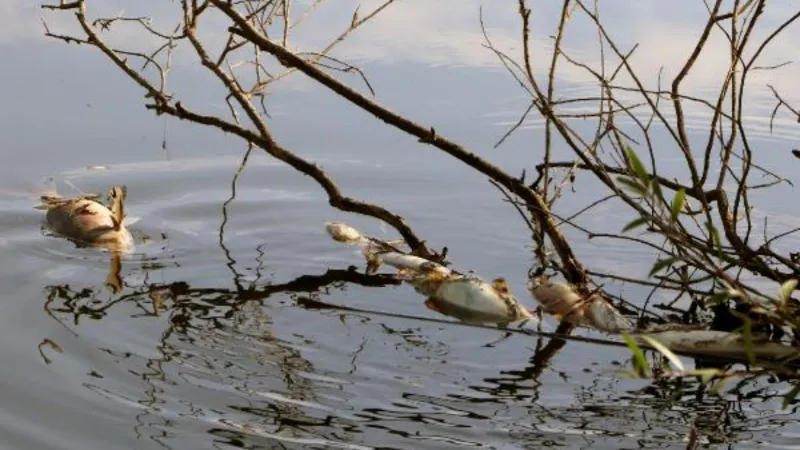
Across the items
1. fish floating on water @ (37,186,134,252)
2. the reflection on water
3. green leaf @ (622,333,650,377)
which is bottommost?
green leaf @ (622,333,650,377)

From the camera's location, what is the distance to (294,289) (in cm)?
420

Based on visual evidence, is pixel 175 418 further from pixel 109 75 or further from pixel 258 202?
pixel 109 75

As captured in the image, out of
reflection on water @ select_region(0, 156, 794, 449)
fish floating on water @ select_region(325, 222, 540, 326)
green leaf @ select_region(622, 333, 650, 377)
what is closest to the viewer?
green leaf @ select_region(622, 333, 650, 377)

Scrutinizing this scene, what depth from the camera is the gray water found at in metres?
3.20

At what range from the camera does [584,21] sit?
720 cm

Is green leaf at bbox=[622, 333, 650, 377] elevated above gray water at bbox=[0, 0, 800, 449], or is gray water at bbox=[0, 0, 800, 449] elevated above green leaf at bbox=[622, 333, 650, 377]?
gray water at bbox=[0, 0, 800, 449]

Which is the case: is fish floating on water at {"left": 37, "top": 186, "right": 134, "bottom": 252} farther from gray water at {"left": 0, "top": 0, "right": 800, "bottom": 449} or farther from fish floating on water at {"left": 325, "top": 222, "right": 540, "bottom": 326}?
fish floating on water at {"left": 325, "top": 222, "right": 540, "bottom": 326}

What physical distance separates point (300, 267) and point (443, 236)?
660mm

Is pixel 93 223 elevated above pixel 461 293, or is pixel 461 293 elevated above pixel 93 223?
pixel 93 223

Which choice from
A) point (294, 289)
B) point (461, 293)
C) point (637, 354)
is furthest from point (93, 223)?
point (637, 354)

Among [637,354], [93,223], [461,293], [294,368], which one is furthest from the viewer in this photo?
[93,223]

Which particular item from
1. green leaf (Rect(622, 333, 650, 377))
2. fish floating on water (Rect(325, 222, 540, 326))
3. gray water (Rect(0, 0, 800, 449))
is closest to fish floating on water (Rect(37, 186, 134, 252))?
gray water (Rect(0, 0, 800, 449))

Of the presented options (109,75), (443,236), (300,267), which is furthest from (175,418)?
(109,75)

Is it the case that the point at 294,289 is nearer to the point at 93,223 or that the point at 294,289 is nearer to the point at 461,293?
the point at 461,293
